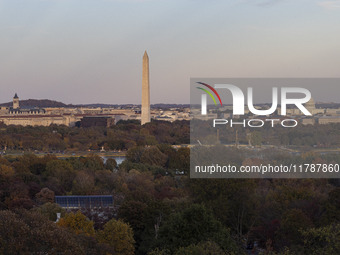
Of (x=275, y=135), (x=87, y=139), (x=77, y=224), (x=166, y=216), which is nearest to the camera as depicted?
(x=77, y=224)

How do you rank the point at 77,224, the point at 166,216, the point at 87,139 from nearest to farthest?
the point at 77,224 < the point at 166,216 < the point at 87,139

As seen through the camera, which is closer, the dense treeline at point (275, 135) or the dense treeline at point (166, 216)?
the dense treeline at point (166, 216)

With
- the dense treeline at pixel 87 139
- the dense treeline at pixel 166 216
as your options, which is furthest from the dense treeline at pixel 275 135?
the dense treeline at pixel 87 139

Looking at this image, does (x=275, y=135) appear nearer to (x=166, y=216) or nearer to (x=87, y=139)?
(x=166, y=216)

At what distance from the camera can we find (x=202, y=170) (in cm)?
2223

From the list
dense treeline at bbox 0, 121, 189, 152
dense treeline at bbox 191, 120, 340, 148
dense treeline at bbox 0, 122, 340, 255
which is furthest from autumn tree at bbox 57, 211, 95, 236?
dense treeline at bbox 0, 121, 189, 152

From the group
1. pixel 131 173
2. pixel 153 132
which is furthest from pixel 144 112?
pixel 131 173

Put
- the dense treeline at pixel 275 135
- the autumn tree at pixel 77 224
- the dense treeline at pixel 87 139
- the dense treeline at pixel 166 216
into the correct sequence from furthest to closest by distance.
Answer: the dense treeline at pixel 87 139, the dense treeline at pixel 275 135, the autumn tree at pixel 77 224, the dense treeline at pixel 166 216

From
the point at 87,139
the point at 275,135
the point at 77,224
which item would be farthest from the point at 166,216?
the point at 87,139

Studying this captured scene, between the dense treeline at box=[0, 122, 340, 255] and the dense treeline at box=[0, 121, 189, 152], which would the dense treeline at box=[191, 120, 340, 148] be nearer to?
the dense treeline at box=[0, 122, 340, 255]

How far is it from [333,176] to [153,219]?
12993mm

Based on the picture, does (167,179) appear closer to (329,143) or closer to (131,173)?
(131,173)

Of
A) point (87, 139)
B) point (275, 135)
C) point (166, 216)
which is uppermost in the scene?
point (275, 135)

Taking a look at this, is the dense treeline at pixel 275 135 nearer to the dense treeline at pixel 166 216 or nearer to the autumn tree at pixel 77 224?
the dense treeline at pixel 166 216
